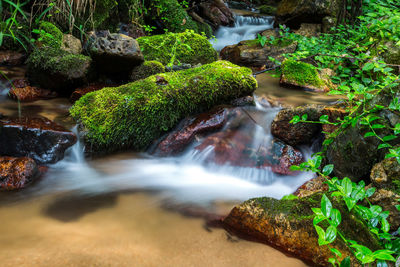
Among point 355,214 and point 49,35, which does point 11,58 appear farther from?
point 355,214

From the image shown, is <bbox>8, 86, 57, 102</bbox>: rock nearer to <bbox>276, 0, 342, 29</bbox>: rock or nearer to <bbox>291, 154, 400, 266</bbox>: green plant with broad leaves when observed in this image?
<bbox>291, 154, 400, 266</bbox>: green plant with broad leaves

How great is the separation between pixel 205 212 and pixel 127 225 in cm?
69

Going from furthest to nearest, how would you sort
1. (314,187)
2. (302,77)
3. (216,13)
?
(216,13), (302,77), (314,187)

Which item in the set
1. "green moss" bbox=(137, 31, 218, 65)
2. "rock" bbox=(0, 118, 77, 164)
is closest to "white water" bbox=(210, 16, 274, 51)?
"green moss" bbox=(137, 31, 218, 65)

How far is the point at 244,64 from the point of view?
7523mm

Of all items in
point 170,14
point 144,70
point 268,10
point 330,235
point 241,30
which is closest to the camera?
point 330,235

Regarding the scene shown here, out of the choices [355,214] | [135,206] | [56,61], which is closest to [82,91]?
[56,61]

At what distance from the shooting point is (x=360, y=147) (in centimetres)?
249

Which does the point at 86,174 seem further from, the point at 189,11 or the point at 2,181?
the point at 189,11

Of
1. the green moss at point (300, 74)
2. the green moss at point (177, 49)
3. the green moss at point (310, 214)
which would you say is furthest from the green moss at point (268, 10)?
the green moss at point (310, 214)

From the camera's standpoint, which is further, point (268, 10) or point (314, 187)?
point (268, 10)

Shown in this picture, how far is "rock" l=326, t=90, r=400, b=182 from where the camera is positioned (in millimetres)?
2291

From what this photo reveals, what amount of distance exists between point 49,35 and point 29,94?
1.17 meters

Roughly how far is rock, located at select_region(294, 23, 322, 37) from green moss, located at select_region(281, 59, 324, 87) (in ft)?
10.3
